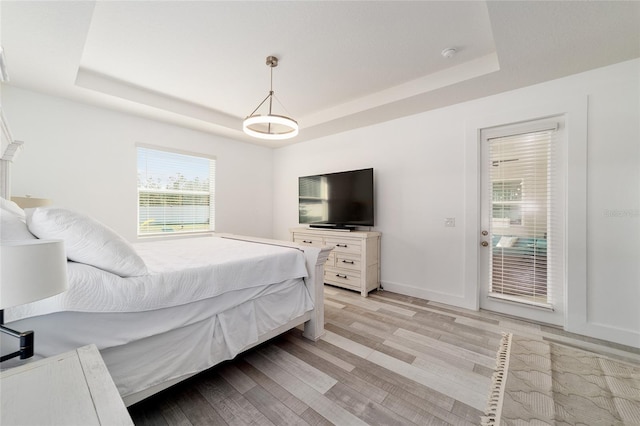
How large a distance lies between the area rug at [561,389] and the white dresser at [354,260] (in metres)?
1.66

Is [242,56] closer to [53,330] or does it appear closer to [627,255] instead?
[53,330]

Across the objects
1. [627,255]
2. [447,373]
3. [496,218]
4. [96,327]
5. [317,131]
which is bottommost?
[447,373]

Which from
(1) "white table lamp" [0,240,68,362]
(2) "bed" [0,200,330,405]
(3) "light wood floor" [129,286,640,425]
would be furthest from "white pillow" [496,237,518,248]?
(1) "white table lamp" [0,240,68,362]

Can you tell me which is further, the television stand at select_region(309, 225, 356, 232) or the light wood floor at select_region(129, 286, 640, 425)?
the television stand at select_region(309, 225, 356, 232)

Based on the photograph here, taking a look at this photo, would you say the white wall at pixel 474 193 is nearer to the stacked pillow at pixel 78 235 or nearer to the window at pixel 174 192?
the window at pixel 174 192

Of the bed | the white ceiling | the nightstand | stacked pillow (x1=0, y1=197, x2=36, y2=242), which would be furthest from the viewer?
the white ceiling

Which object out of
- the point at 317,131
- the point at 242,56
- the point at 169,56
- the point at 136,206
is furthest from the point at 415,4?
the point at 136,206

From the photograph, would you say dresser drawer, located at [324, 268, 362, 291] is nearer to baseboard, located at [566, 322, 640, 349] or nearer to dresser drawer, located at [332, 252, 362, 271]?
dresser drawer, located at [332, 252, 362, 271]

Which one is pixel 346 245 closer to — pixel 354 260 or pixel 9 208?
pixel 354 260

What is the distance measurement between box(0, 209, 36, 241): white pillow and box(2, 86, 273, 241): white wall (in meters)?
2.38

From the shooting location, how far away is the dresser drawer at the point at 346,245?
11.5 ft

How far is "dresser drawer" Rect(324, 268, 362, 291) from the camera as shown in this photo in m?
3.52

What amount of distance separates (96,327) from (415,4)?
108 inches

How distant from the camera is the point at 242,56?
7.77ft
